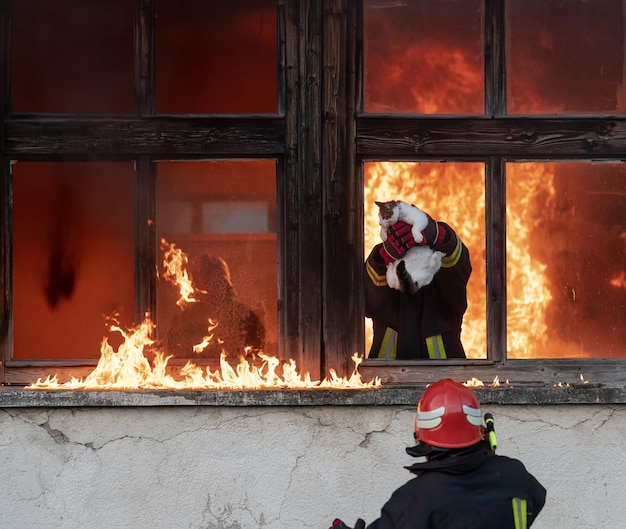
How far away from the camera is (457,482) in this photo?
4.20 meters

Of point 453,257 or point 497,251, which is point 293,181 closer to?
point 453,257

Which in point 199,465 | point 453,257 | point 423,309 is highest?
A: point 453,257

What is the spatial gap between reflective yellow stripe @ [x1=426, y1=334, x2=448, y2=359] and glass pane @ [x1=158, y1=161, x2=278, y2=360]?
0.97m

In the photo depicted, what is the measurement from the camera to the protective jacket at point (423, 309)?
6.82 m

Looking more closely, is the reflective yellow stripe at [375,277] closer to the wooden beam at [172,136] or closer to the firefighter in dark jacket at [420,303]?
the firefighter in dark jacket at [420,303]

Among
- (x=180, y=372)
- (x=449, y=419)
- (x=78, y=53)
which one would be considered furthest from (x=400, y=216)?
(x=449, y=419)

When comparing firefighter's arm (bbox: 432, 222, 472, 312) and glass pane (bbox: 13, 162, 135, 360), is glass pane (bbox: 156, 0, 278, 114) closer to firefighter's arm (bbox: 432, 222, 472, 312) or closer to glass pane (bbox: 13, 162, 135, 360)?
glass pane (bbox: 13, 162, 135, 360)

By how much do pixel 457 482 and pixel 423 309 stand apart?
2.79 metres

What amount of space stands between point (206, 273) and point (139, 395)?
920 mm

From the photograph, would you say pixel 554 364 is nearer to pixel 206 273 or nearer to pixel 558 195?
pixel 558 195

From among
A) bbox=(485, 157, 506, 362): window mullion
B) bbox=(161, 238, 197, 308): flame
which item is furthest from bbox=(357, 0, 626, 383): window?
bbox=(161, 238, 197, 308): flame

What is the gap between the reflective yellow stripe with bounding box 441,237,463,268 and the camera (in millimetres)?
6832

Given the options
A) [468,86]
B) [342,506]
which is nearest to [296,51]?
[468,86]

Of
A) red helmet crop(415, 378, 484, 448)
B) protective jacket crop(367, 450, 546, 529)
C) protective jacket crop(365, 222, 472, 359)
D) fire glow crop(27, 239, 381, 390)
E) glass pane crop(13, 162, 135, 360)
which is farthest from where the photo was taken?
protective jacket crop(365, 222, 472, 359)
